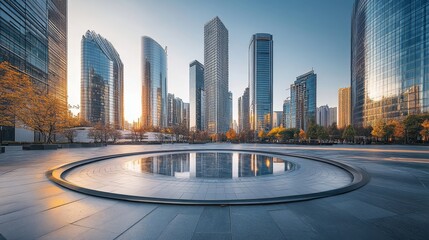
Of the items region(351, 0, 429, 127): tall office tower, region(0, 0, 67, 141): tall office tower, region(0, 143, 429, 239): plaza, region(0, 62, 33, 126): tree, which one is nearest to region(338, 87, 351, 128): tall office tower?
region(351, 0, 429, 127): tall office tower

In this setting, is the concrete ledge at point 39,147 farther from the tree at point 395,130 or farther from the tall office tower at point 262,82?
the tall office tower at point 262,82

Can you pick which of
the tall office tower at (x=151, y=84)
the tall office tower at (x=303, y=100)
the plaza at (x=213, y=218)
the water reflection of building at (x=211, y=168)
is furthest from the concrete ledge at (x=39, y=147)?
the tall office tower at (x=303, y=100)

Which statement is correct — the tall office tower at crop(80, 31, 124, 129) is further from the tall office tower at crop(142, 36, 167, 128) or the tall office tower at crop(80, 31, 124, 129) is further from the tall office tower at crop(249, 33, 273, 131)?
the tall office tower at crop(249, 33, 273, 131)

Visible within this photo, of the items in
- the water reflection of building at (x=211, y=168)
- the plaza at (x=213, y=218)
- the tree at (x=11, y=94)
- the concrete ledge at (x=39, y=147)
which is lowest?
the concrete ledge at (x=39, y=147)

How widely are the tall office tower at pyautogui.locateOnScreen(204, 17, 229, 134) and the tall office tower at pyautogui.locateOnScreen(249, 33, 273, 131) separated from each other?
4040 centimetres

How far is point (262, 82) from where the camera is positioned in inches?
5940

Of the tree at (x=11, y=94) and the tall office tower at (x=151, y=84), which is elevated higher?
the tall office tower at (x=151, y=84)

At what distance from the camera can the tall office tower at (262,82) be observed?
150 meters

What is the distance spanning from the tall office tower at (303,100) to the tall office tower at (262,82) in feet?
133

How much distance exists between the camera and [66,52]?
67.9 meters

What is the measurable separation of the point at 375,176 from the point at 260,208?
8.05 metres

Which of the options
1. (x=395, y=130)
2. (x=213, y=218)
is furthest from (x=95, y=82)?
(x=395, y=130)

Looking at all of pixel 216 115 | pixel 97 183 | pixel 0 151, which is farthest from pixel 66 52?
pixel 216 115

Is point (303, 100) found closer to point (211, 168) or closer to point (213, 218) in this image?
point (211, 168)
